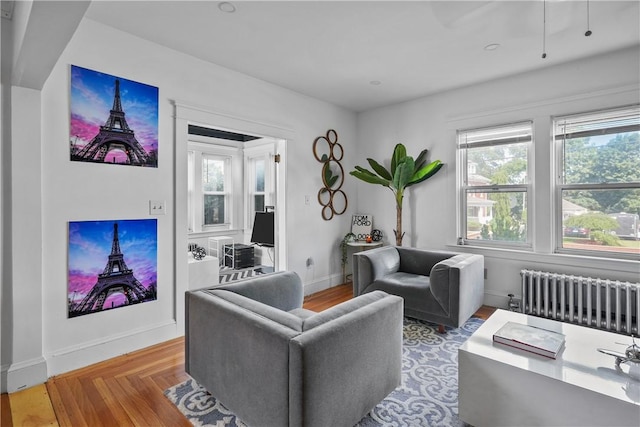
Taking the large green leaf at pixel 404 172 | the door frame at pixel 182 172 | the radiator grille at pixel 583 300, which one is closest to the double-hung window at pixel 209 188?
the door frame at pixel 182 172

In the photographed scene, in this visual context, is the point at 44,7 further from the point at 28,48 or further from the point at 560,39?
the point at 560,39

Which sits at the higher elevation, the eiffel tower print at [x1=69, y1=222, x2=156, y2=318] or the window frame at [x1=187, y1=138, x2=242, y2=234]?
the window frame at [x1=187, y1=138, x2=242, y2=234]

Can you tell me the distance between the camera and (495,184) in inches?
150

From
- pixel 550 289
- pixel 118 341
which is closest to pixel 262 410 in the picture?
pixel 118 341

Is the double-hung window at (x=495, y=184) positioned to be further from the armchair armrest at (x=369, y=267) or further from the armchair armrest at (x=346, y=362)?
the armchair armrest at (x=346, y=362)

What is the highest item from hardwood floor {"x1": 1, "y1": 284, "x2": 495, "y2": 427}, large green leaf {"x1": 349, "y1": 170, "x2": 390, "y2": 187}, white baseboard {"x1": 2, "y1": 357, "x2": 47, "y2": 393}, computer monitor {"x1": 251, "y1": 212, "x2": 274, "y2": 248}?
large green leaf {"x1": 349, "y1": 170, "x2": 390, "y2": 187}

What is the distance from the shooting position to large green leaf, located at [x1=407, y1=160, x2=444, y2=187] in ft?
13.3

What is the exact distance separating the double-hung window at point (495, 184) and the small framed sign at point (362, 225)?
1297 millimetres

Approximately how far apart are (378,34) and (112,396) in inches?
130

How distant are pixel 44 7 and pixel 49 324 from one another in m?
2.16

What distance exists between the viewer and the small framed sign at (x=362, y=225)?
4.80m

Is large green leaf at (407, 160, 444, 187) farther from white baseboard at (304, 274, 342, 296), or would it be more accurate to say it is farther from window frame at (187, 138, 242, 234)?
window frame at (187, 138, 242, 234)

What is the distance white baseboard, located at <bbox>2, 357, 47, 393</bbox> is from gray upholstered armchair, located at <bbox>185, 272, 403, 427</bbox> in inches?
43.5

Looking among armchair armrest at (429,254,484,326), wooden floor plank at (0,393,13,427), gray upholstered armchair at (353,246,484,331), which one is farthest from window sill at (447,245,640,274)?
wooden floor plank at (0,393,13,427)
